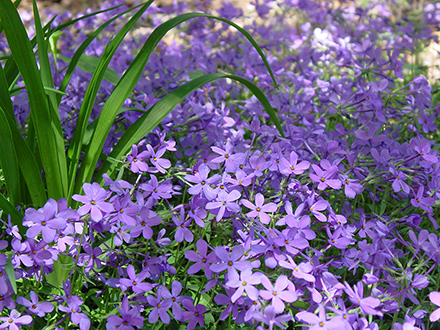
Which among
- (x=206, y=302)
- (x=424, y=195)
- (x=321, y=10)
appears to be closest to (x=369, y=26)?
(x=321, y=10)

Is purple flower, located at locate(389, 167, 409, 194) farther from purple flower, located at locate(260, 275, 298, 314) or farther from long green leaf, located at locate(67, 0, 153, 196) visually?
long green leaf, located at locate(67, 0, 153, 196)

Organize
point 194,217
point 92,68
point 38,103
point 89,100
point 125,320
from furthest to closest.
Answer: point 92,68 < point 89,100 < point 38,103 < point 194,217 < point 125,320

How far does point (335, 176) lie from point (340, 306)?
419 mm

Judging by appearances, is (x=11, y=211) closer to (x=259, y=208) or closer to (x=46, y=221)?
(x=46, y=221)

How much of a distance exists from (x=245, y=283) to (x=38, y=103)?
0.78 meters

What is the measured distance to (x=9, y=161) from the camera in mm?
1300

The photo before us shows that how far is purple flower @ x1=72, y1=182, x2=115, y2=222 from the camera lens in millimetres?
1060

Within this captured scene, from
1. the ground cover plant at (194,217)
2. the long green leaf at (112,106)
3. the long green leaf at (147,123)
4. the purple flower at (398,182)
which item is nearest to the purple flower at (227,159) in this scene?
the ground cover plant at (194,217)

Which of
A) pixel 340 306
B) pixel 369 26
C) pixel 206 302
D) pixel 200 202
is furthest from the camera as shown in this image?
pixel 369 26

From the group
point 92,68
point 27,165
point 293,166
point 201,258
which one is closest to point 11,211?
point 27,165

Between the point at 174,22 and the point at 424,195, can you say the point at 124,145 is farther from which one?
the point at 424,195

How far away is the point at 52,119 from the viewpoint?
138 cm

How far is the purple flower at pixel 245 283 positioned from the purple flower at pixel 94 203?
0.34 m

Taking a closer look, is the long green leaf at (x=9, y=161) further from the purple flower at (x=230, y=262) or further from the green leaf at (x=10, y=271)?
the purple flower at (x=230, y=262)
